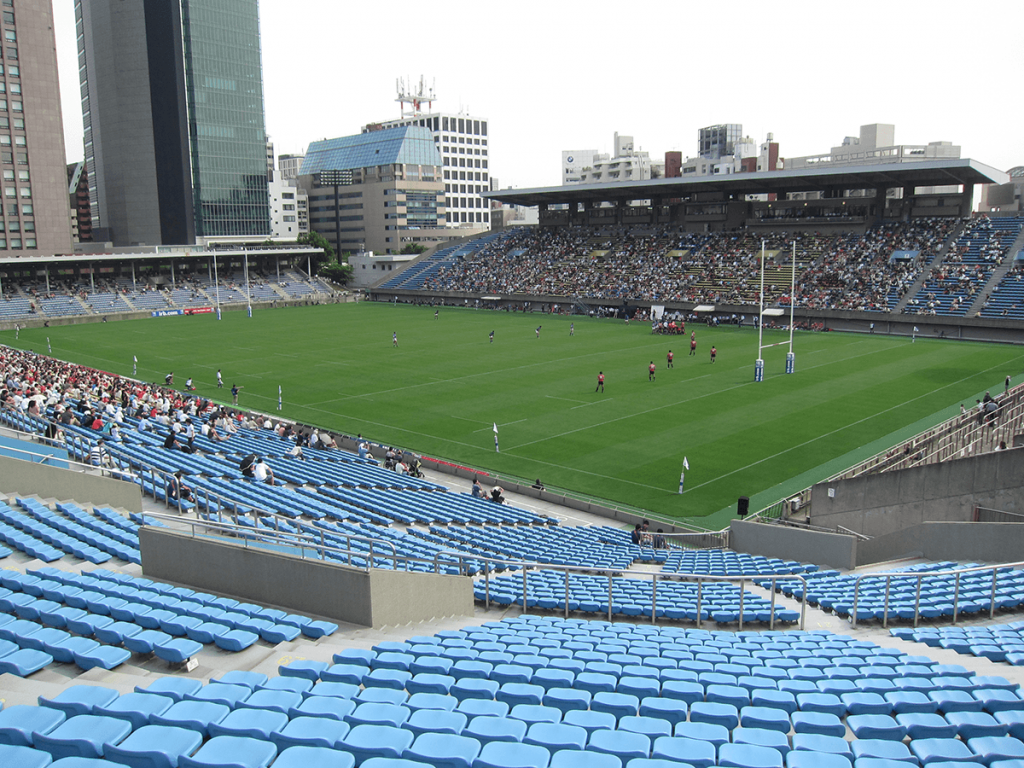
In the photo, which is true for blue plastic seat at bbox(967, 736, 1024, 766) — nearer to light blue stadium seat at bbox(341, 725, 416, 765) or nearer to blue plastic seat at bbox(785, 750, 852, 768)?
blue plastic seat at bbox(785, 750, 852, 768)

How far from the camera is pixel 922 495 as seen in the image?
819 inches

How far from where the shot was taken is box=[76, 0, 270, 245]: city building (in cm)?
12444

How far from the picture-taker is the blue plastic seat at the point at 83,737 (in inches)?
225

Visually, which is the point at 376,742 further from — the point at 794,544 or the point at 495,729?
the point at 794,544

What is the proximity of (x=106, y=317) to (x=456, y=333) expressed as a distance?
134 ft

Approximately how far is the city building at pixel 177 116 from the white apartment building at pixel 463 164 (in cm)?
4539

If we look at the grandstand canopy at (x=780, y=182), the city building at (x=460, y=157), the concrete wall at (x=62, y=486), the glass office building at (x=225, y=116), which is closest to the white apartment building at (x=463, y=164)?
the city building at (x=460, y=157)

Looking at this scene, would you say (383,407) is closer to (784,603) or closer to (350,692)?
(784,603)

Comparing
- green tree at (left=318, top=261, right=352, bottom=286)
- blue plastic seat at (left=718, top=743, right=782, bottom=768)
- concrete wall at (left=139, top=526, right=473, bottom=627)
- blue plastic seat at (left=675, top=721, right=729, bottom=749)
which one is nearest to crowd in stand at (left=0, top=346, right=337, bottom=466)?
concrete wall at (left=139, top=526, right=473, bottom=627)

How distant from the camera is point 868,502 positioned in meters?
22.0

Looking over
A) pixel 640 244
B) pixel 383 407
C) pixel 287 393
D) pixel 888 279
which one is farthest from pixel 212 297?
pixel 888 279

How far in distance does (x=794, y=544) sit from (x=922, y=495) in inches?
174

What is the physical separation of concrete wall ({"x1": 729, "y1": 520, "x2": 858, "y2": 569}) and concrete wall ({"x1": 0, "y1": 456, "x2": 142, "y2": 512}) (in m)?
14.7

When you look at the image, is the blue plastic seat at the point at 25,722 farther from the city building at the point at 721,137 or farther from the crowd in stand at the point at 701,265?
the city building at the point at 721,137
